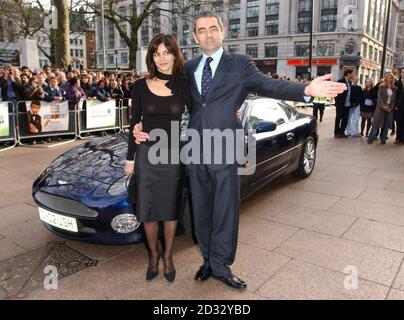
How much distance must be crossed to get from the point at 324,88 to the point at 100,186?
1944mm

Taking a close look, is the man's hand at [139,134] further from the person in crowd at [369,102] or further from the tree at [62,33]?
the tree at [62,33]

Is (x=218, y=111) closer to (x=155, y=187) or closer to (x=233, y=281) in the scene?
(x=155, y=187)

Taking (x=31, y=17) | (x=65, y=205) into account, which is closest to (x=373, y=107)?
(x=65, y=205)

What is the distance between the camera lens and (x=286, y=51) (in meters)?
54.7

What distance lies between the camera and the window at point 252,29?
58.5m

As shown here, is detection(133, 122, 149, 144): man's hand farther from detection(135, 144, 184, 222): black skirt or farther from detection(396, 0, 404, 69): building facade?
detection(396, 0, 404, 69): building facade

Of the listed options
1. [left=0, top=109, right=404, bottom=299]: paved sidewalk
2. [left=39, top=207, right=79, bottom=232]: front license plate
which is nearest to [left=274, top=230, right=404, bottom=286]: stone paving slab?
[left=0, top=109, right=404, bottom=299]: paved sidewalk

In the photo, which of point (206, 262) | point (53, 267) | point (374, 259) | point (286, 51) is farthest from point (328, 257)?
point (286, 51)

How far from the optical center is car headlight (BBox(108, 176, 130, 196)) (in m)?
3.17

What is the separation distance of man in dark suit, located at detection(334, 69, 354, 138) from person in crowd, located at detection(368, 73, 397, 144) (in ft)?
2.85

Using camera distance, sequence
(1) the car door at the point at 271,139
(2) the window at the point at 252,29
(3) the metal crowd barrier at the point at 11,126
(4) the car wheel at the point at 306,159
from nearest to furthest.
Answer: (1) the car door at the point at 271,139, (4) the car wheel at the point at 306,159, (3) the metal crowd barrier at the point at 11,126, (2) the window at the point at 252,29

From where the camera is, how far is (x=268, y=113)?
4.97 meters

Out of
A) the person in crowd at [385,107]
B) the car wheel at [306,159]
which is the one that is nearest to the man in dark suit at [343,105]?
the person in crowd at [385,107]

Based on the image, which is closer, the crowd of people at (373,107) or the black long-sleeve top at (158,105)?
the black long-sleeve top at (158,105)
